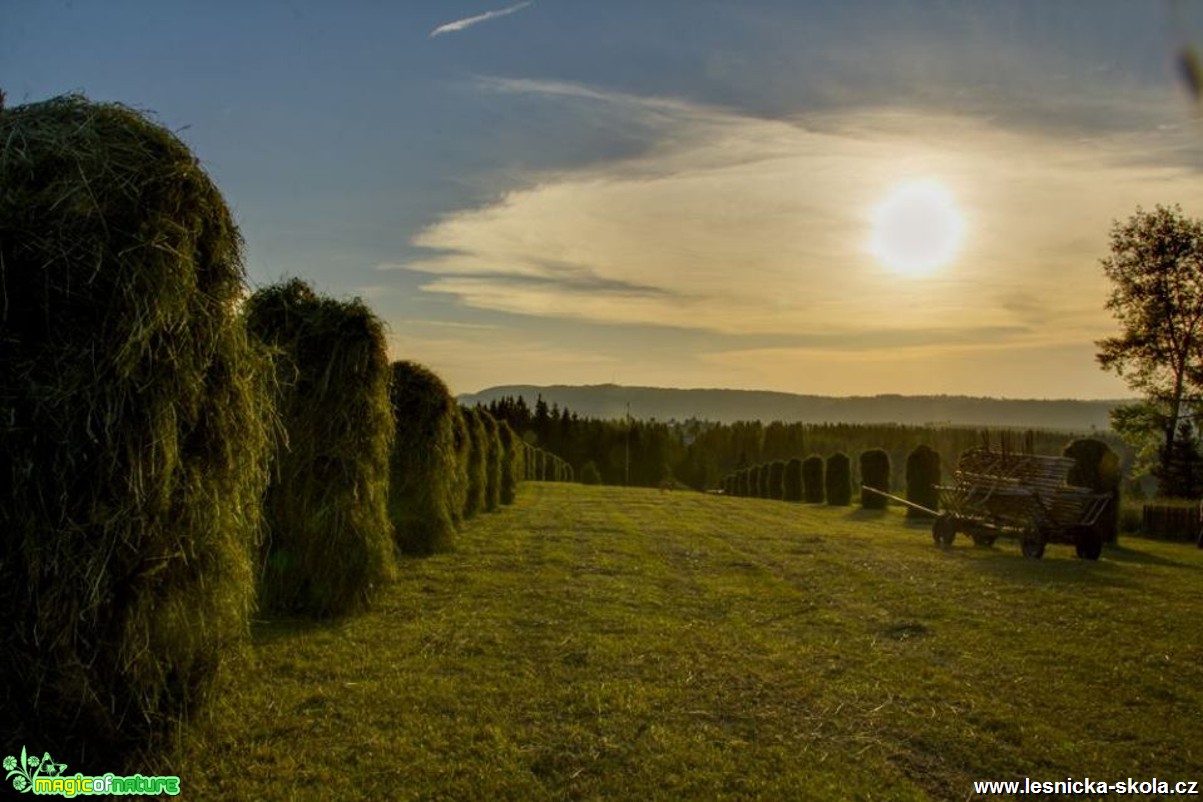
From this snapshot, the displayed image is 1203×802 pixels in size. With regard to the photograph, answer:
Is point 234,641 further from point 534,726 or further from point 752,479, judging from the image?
point 752,479

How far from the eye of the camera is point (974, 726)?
6277mm

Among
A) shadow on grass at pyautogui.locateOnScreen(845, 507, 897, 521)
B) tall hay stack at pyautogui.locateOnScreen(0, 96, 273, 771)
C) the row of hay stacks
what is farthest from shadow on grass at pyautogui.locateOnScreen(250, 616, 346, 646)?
shadow on grass at pyautogui.locateOnScreen(845, 507, 897, 521)

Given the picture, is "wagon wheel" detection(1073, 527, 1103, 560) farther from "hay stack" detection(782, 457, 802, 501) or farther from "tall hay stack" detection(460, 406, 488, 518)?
"hay stack" detection(782, 457, 802, 501)

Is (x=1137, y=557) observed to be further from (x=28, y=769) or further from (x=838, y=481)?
(x=28, y=769)

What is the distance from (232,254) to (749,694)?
548 centimetres

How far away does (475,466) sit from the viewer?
2300 cm

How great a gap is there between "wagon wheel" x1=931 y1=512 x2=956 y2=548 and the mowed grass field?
5.65 metres

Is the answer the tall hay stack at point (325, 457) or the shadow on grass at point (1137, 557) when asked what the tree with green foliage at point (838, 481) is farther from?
the tall hay stack at point (325, 457)

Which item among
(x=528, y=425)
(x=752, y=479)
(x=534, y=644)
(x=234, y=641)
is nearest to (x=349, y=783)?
(x=234, y=641)

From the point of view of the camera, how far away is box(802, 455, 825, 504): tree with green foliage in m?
43.3

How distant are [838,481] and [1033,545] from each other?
77.2 feet

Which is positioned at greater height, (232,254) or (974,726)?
(232,254)

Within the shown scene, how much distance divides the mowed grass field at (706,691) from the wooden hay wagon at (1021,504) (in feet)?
11.8

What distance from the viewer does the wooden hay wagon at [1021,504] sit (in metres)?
17.0
